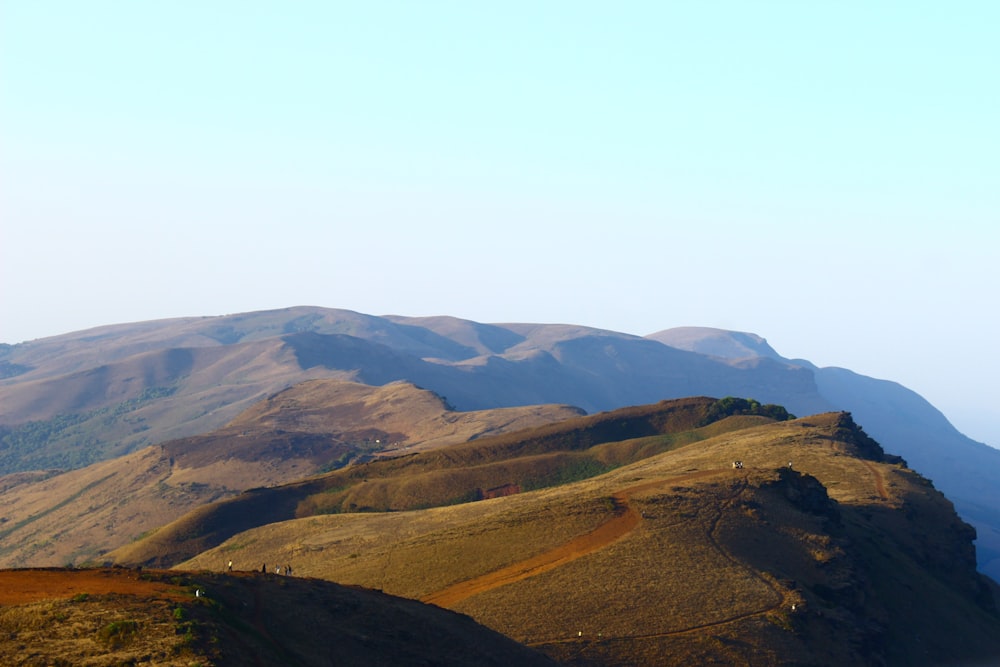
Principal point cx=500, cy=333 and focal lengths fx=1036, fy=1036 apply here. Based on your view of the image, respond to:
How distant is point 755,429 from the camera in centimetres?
11131

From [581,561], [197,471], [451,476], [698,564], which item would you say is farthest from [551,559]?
[197,471]

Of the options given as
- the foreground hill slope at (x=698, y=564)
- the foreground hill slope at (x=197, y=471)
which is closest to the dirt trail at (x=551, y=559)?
the foreground hill slope at (x=698, y=564)

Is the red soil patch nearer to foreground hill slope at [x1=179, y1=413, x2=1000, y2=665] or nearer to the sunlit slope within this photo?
foreground hill slope at [x1=179, y1=413, x2=1000, y2=665]

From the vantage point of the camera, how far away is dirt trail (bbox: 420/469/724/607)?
60750mm

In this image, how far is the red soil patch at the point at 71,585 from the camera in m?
36.8

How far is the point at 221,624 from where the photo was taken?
34.9 m

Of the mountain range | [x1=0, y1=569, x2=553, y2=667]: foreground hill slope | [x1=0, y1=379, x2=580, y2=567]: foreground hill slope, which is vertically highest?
[x1=0, y1=569, x2=553, y2=667]: foreground hill slope

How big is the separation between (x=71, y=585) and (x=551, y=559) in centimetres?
3262

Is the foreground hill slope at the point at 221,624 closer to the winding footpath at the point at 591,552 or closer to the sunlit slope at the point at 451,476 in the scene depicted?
the winding footpath at the point at 591,552

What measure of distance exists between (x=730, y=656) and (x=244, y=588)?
26.6 metres

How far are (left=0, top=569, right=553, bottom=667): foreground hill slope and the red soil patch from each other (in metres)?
0.04

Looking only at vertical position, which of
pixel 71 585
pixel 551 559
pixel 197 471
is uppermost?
pixel 71 585

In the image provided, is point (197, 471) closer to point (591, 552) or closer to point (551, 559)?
point (551, 559)

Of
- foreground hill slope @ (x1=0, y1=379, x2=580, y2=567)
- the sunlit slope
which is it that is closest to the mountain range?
the sunlit slope
